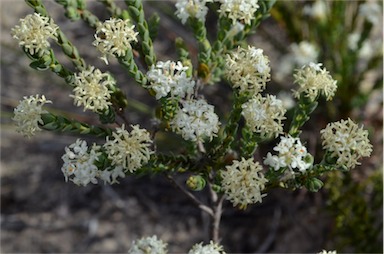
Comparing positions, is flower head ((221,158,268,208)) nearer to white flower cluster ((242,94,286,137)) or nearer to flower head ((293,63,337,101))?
white flower cluster ((242,94,286,137))

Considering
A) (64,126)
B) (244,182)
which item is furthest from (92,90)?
(244,182)

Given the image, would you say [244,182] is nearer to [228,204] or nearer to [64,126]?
[64,126]

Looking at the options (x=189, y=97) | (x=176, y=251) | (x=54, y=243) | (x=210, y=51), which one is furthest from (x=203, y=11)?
(x=54, y=243)

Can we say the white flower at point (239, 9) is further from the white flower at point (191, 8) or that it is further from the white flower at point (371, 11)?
the white flower at point (371, 11)

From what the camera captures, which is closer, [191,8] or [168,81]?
[168,81]

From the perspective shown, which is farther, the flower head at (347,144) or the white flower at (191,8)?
the white flower at (191,8)

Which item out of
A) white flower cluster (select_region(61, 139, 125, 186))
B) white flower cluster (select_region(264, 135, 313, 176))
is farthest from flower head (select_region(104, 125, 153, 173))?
white flower cluster (select_region(264, 135, 313, 176))

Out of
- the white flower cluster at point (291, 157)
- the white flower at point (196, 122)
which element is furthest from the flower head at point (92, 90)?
the white flower cluster at point (291, 157)
